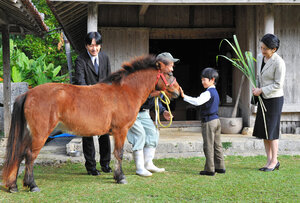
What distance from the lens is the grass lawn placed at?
3.95 meters

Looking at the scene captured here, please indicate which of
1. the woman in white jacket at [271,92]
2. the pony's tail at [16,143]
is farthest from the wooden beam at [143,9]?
the pony's tail at [16,143]

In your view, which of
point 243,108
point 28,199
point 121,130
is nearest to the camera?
point 28,199

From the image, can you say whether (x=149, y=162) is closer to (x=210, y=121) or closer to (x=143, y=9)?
(x=210, y=121)

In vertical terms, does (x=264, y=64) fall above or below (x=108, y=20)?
below

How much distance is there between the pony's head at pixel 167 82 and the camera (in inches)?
185

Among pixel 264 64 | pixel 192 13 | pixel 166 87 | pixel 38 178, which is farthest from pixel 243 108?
pixel 38 178

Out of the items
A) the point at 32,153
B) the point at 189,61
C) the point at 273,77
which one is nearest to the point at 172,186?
the point at 32,153

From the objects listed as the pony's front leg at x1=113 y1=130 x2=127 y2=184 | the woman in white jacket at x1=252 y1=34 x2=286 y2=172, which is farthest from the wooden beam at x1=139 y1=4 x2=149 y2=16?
the pony's front leg at x1=113 y1=130 x2=127 y2=184

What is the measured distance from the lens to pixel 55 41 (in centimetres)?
2089

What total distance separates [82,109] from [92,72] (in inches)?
40.0

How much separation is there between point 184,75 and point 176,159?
8711mm

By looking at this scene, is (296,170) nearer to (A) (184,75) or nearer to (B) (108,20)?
(B) (108,20)

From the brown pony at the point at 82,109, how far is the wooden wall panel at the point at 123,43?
14.7ft

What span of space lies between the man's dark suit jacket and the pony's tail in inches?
43.7
